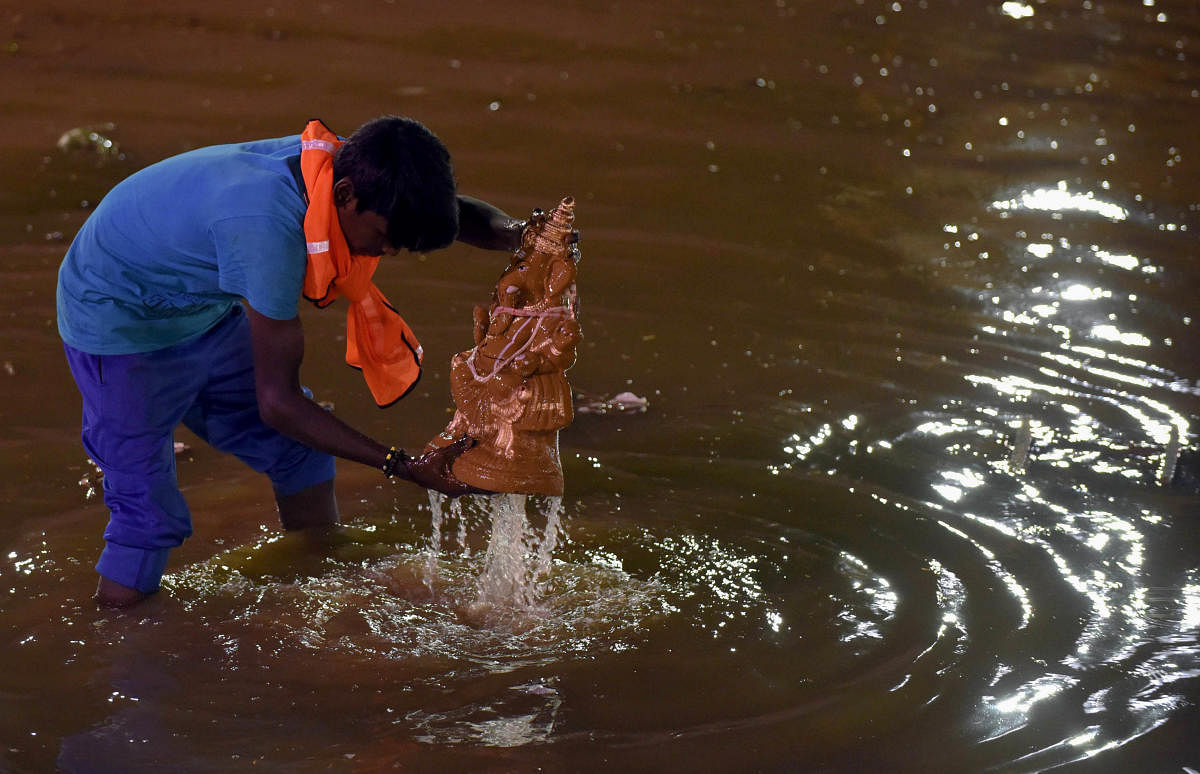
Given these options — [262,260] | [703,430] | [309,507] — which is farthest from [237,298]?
[703,430]

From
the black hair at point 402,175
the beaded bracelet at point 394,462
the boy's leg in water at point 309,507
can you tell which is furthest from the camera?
the boy's leg in water at point 309,507

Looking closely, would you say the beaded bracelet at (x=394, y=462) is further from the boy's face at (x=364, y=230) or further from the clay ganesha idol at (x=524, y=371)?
the boy's face at (x=364, y=230)

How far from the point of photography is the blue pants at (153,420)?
2963 mm

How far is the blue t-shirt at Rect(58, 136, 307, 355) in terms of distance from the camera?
2.58 metres

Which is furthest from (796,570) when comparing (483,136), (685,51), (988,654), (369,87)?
(685,51)

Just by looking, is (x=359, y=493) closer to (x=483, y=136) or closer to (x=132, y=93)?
(x=483, y=136)

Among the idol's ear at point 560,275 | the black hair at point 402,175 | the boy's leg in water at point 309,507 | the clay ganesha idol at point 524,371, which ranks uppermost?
the black hair at point 402,175

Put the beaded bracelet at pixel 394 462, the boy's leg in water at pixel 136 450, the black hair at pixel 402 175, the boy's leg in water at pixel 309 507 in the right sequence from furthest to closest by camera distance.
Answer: the boy's leg in water at pixel 309 507 → the boy's leg in water at pixel 136 450 → the beaded bracelet at pixel 394 462 → the black hair at pixel 402 175

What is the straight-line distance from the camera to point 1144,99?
26.3 ft

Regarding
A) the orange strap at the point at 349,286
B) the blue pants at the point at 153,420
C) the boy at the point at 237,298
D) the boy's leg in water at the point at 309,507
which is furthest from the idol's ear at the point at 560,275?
the boy's leg in water at the point at 309,507

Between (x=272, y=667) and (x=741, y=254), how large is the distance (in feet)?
10.9

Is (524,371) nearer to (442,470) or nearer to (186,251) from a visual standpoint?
(442,470)

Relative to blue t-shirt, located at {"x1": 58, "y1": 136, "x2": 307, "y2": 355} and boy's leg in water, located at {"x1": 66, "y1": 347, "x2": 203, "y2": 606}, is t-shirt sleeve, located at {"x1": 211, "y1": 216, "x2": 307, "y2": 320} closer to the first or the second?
blue t-shirt, located at {"x1": 58, "y1": 136, "x2": 307, "y2": 355}

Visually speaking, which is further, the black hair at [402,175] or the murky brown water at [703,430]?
the murky brown water at [703,430]
